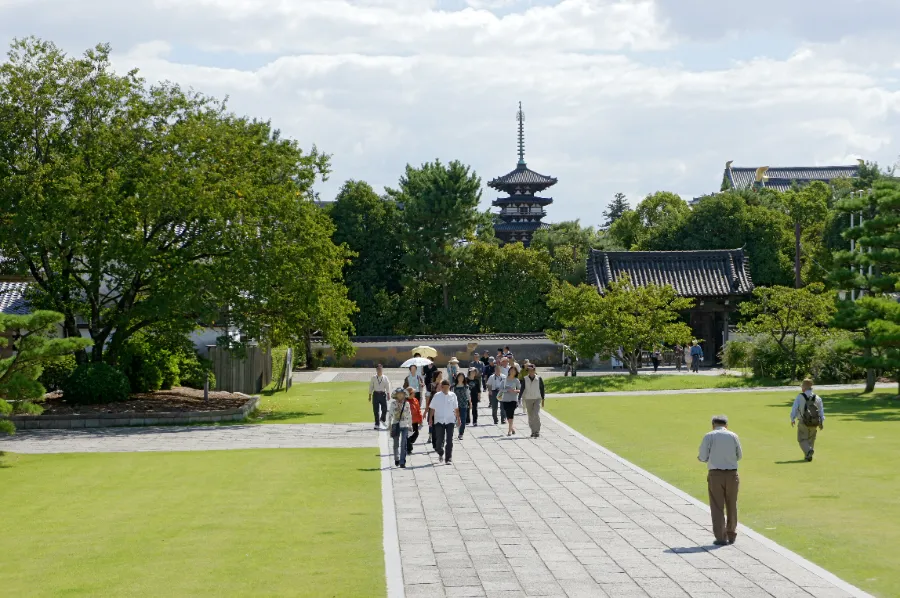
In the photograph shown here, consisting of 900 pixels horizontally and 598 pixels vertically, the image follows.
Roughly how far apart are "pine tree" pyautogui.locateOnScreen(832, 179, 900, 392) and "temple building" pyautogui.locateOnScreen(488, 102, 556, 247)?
54515 millimetres

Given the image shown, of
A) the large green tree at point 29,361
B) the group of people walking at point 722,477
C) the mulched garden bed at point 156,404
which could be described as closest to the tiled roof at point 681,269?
the mulched garden bed at point 156,404

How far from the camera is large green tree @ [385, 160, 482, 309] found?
63.5 metres

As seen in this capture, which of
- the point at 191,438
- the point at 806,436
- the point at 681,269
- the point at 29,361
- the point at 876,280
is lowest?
the point at 191,438

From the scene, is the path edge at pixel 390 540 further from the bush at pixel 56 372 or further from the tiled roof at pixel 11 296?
the tiled roof at pixel 11 296

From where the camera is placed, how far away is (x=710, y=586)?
10.5m

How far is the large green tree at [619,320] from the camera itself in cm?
4122

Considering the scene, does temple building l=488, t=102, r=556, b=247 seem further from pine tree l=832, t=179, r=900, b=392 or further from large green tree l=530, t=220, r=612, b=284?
pine tree l=832, t=179, r=900, b=392

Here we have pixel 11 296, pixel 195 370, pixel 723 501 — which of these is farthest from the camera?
pixel 195 370

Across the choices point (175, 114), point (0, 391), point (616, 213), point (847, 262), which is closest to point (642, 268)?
point (847, 262)

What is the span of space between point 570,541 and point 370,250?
5325cm

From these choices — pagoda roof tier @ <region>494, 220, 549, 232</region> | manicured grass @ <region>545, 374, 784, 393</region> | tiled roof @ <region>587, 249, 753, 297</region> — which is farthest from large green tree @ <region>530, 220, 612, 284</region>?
manicured grass @ <region>545, 374, 784, 393</region>

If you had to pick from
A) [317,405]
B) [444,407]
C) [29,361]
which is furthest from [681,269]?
[29,361]

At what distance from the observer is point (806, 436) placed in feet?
64.7

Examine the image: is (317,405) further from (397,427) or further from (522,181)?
(522,181)
